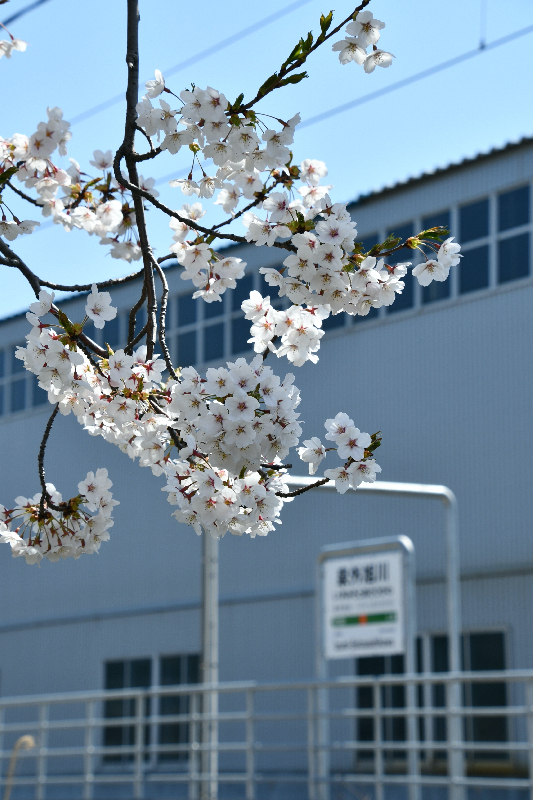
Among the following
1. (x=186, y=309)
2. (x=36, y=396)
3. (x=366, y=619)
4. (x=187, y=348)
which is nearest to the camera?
(x=366, y=619)

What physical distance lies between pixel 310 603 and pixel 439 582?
1715 millimetres

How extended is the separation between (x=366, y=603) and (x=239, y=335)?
25.3 feet

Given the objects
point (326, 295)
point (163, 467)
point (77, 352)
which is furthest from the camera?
point (163, 467)

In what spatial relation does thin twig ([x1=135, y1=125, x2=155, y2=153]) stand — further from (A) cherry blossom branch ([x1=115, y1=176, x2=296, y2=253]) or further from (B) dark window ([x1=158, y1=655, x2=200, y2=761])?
(B) dark window ([x1=158, y1=655, x2=200, y2=761])

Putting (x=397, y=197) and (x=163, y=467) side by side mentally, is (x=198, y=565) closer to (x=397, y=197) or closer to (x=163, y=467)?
(x=397, y=197)

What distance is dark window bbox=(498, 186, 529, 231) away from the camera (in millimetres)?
12062

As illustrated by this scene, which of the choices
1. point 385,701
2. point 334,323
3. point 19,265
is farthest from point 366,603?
point 334,323

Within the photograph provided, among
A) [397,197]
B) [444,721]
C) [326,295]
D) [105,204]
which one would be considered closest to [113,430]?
[326,295]

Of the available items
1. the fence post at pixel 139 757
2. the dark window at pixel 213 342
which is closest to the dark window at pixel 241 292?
the dark window at pixel 213 342

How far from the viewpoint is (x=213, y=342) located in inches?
613

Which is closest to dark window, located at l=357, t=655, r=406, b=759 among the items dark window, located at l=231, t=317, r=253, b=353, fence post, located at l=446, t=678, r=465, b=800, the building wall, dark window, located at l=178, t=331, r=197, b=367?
the building wall

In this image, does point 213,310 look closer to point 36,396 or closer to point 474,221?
point 36,396

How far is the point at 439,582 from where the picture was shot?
485 inches

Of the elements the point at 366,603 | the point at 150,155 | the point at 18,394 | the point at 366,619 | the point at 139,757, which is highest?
the point at 18,394
